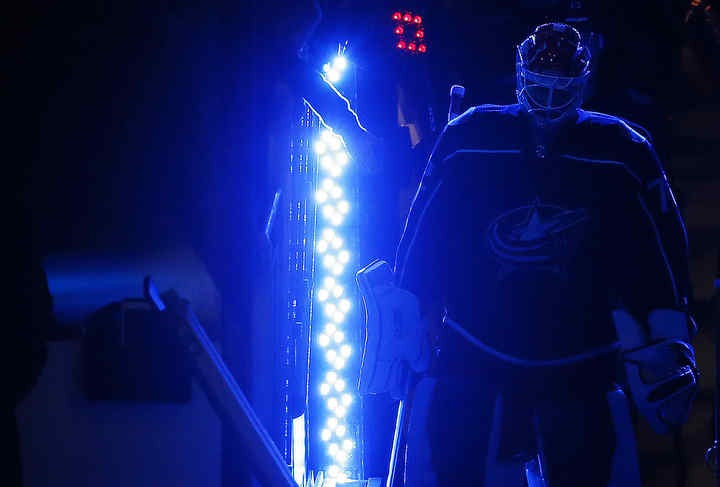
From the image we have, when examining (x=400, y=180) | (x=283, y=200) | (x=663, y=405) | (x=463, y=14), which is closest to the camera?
(x=663, y=405)

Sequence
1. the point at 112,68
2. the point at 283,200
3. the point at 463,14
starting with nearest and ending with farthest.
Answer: the point at 112,68, the point at 283,200, the point at 463,14

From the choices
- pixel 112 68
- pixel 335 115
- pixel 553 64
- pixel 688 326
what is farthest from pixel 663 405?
pixel 112 68

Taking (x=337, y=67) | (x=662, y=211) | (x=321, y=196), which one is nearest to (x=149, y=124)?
(x=321, y=196)

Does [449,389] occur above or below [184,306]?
below

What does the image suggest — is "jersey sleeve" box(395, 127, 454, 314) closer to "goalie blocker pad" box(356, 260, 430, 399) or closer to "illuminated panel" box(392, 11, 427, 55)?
"goalie blocker pad" box(356, 260, 430, 399)

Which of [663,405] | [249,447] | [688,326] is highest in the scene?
[688,326]

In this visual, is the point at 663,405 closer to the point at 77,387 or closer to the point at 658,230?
the point at 658,230

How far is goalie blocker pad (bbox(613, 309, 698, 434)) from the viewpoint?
129 cm

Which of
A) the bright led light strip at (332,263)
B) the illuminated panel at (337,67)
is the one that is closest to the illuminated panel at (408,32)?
A: the illuminated panel at (337,67)

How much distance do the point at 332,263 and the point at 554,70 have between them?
973 millimetres

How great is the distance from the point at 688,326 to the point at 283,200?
1.23 meters

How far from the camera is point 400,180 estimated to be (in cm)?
217

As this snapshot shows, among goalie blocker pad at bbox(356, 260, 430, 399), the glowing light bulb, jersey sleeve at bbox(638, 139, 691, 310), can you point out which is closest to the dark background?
the glowing light bulb

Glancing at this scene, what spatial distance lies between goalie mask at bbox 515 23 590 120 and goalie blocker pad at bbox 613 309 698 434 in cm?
56
